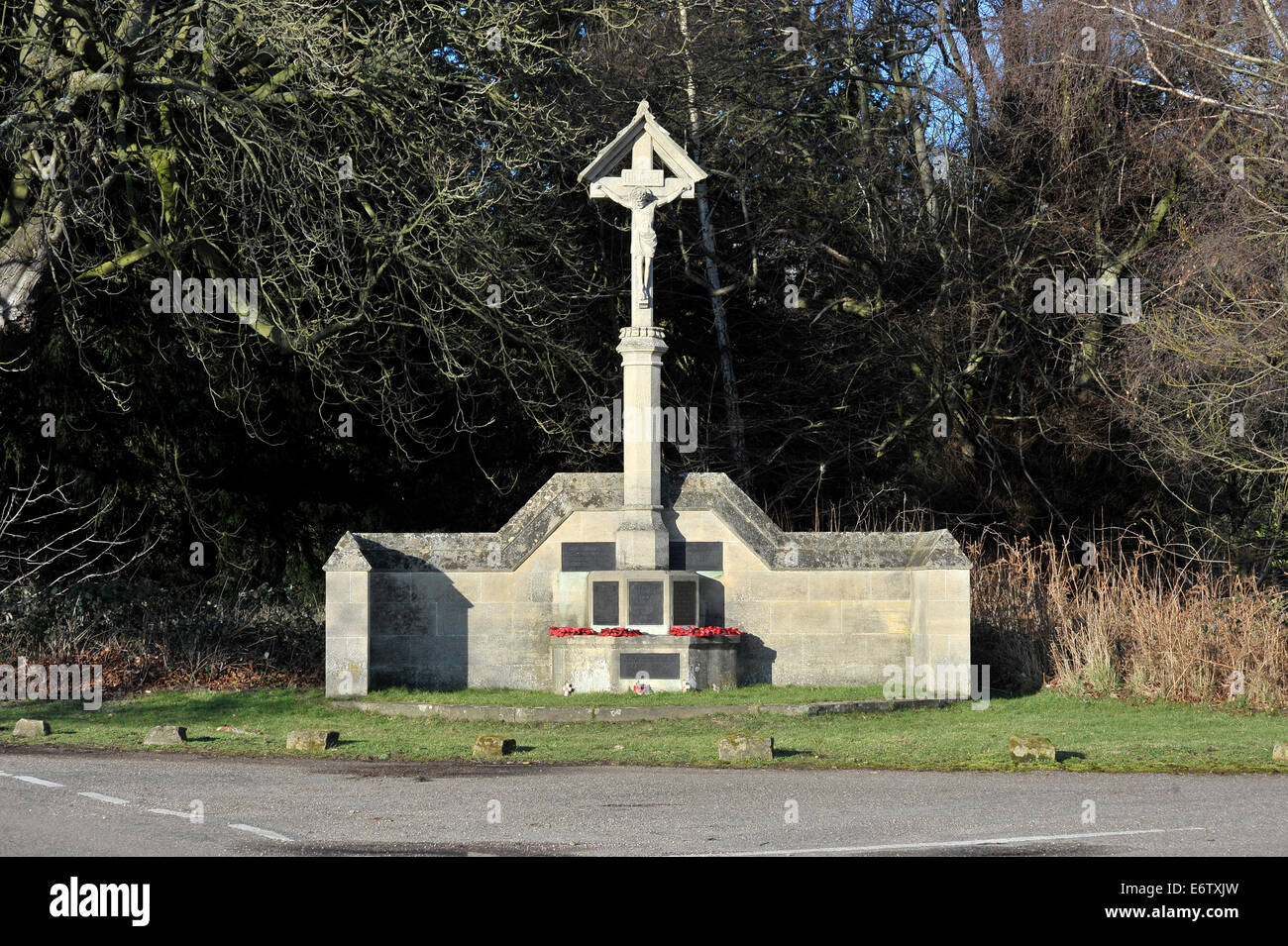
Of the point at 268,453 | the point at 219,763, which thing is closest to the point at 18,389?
the point at 268,453

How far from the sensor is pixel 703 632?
601 inches

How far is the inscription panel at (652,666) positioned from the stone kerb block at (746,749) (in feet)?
12.4

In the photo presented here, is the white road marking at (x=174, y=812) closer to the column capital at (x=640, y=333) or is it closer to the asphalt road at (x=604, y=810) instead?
the asphalt road at (x=604, y=810)

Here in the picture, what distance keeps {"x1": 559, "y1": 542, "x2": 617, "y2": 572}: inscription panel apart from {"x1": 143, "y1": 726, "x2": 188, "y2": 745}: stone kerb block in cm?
459

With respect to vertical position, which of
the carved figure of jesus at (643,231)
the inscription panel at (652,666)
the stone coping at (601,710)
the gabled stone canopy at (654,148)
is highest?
the gabled stone canopy at (654,148)

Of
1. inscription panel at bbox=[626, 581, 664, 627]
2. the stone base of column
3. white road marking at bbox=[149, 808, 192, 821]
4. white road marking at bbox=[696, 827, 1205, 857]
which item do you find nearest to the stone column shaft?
the stone base of column

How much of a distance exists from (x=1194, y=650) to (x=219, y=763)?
9892mm

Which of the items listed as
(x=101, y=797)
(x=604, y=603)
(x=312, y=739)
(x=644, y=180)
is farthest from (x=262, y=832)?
(x=644, y=180)

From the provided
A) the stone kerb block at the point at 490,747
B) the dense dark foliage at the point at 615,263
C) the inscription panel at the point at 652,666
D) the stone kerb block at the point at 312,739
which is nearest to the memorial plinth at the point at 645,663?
the inscription panel at the point at 652,666

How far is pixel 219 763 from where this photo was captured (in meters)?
11.2

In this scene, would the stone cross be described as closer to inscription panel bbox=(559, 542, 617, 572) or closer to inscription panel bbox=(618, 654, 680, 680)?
inscription panel bbox=(559, 542, 617, 572)

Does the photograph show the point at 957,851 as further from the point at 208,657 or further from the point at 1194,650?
the point at 208,657

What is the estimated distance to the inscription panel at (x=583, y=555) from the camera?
619 inches

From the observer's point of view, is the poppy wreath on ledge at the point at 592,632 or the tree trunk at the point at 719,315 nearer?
the poppy wreath on ledge at the point at 592,632
